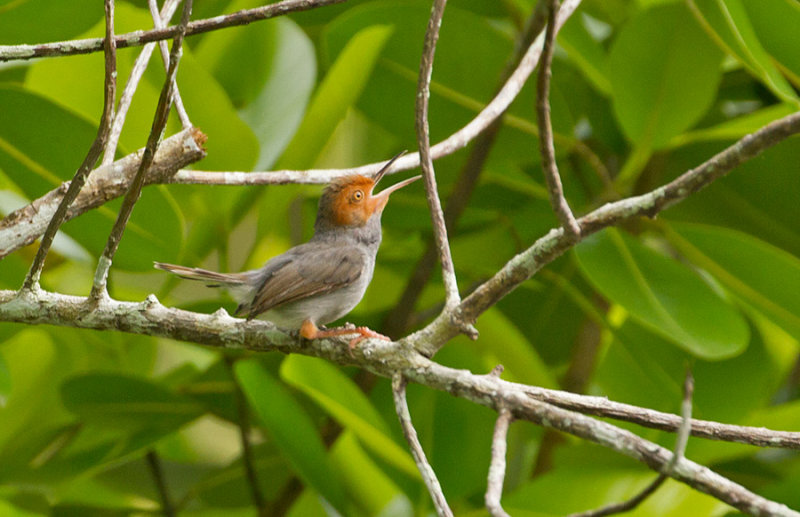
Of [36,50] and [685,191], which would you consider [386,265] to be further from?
[685,191]

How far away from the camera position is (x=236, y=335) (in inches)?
67.4

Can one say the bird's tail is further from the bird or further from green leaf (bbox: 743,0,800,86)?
green leaf (bbox: 743,0,800,86)

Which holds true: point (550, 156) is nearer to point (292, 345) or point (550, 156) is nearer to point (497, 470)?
point (497, 470)

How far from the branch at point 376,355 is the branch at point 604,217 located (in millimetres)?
77

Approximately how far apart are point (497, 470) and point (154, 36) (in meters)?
0.96

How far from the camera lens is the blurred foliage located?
2369 mm

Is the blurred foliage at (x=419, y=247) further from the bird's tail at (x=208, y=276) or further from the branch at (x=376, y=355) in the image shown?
the branch at (x=376, y=355)

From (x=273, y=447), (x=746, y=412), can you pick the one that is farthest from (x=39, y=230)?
(x=746, y=412)

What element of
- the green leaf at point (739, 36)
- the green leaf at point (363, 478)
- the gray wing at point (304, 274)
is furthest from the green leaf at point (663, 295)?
the green leaf at point (363, 478)

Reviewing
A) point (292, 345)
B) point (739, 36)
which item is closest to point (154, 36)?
point (292, 345)

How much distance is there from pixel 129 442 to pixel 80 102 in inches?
43.1

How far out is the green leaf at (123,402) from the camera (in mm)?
2619

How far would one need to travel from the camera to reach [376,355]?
59.9 inches

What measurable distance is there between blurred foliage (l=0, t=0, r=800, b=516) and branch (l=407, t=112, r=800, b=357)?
0.90 m
